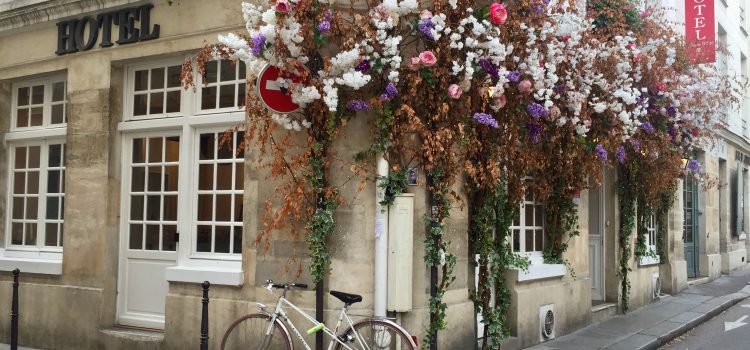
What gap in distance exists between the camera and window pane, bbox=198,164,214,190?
7.84 m

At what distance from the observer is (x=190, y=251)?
786 centimetres

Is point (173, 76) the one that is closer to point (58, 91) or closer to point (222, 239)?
point (222, 239)

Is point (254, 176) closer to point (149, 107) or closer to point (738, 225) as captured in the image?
point (149, 107)

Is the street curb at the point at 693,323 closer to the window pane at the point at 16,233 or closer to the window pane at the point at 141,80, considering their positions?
the window pane at the point at 141,80

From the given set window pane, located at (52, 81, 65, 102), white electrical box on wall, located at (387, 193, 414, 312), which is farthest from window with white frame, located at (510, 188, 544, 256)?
window pane, located at (52, 81, 65, 102)

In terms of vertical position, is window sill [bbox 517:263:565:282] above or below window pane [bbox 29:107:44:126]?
below

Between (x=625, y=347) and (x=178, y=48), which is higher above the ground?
(x=178, y=48)

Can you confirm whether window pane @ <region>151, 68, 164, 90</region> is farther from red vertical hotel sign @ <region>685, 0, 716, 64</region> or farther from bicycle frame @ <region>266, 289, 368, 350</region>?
red vertical hotel sign @ <region>685, 0, 716, 64</region>

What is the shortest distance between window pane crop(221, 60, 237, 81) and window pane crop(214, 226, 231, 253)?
164 centimetres

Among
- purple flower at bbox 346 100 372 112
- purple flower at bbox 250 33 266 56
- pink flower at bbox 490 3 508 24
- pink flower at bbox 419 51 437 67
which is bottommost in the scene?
purple flower at bbox 346 100 372 112

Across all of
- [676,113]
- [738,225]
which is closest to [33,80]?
[676,113]

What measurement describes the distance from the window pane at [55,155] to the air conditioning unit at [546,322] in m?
6.49

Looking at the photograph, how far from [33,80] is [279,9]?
5152mm

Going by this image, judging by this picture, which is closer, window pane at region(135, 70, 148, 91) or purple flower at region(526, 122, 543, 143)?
purple flower at region(526, 122, 543, 143)
